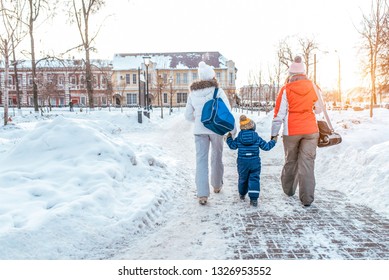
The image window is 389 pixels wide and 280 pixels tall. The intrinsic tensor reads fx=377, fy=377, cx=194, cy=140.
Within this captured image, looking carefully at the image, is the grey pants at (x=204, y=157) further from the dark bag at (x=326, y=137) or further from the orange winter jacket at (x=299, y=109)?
the dark bag at (x=326, y=137)

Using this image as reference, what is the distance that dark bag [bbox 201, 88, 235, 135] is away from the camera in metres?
5.29

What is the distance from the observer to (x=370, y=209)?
5.00 m

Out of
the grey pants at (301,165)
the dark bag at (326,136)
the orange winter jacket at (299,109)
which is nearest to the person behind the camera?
the grey pants at (301,165)

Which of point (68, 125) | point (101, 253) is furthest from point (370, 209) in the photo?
point (68, 125)

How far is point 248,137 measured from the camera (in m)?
5.34

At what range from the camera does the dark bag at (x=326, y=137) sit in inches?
223

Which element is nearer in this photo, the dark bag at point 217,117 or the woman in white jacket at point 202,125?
the dark bag at point 217,117

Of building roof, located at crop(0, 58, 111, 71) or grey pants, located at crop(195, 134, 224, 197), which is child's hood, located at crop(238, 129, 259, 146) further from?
building roof, located at crop(0, 58, 111, 71)

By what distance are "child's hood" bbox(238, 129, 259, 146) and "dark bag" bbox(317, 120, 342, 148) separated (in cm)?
112

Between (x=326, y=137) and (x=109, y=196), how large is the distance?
3295 mm

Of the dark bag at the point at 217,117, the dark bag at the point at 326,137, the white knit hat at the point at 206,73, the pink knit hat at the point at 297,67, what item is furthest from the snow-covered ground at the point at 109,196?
the pink knit hat at the point at 297,67

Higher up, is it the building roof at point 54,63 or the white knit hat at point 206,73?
the building roof at point 54,63

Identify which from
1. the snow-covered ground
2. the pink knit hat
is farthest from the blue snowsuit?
the pink knit hat
